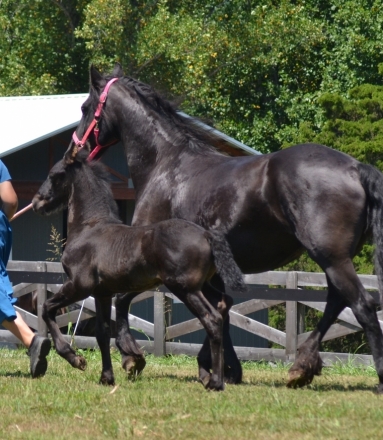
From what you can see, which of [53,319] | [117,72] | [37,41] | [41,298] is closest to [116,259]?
[53,319]

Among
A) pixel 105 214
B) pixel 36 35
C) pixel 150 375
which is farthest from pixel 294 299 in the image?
pixel 36 35

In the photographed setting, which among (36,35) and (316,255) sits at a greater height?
(316,255)

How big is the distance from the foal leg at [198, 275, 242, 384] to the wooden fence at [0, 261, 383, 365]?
174 centimetres

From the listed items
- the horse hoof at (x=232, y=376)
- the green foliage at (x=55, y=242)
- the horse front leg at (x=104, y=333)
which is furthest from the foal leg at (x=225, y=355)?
the green foliage at (x=55, y=242)

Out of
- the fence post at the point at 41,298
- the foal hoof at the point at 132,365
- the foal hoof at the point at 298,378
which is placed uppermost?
the foal hoof at the point at 298,378

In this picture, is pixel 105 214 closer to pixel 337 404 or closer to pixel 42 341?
pixel 42 341

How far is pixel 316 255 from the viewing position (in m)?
6.67

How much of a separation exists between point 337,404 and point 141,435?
4.97 ft

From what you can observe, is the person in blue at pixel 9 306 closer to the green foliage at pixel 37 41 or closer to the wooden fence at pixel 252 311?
the wooden fence at pixel 252 311

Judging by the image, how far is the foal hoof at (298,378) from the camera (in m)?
7.11

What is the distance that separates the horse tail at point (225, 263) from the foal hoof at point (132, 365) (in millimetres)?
1377

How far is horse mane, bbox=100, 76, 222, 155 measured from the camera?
801cm

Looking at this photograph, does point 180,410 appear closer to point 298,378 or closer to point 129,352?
point 298,378

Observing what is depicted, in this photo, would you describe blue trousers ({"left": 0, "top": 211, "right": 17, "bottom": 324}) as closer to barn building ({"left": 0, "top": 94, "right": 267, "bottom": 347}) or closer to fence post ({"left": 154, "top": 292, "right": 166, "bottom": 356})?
fence post ({"left": 154, "top": 292, "right": 166, "bottom": 356})
